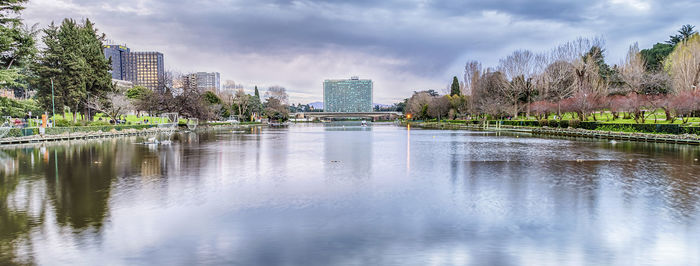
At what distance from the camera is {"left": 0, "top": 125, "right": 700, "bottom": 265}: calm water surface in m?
6.11

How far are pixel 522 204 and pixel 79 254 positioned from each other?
8354 millimetres

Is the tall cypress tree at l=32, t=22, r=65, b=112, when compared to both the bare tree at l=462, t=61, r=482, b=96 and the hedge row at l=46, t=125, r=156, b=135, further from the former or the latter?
the bare tree at l=462, t=61, r=482, b=96

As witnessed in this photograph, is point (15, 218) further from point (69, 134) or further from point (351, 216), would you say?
point (69, 134)

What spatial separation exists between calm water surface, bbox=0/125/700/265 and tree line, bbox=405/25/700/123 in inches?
1541

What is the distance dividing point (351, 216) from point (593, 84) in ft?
193

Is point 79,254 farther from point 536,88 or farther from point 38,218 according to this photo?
point 536,88

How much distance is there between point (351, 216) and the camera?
830 centimetres

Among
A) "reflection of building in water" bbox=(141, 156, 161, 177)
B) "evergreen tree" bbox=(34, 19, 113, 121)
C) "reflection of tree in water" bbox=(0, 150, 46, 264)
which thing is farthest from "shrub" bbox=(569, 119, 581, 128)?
"evergreen tree" bbox=(34, 19, 113, 121)

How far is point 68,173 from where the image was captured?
1466 centimetres

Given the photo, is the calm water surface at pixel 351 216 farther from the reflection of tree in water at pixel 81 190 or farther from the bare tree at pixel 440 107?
the bare tree at pixel 440 107

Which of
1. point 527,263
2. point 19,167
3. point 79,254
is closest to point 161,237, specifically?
point 79,254

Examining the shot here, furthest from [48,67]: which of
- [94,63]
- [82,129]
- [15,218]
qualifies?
[15,218]

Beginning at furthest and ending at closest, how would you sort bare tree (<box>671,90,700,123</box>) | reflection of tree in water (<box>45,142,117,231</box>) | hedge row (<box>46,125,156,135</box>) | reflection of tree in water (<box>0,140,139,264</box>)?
bare tree (<box>671,90,700,123</box>), hedge row (<box>46,125,156,135</box>), reflection of tree in water (<box>45,142,117,231</box>), reflection of tree in water (<box>0,140,139,264</box>)

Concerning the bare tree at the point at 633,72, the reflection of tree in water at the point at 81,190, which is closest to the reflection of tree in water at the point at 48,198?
the reflection of tree in water at the point at 81,190
